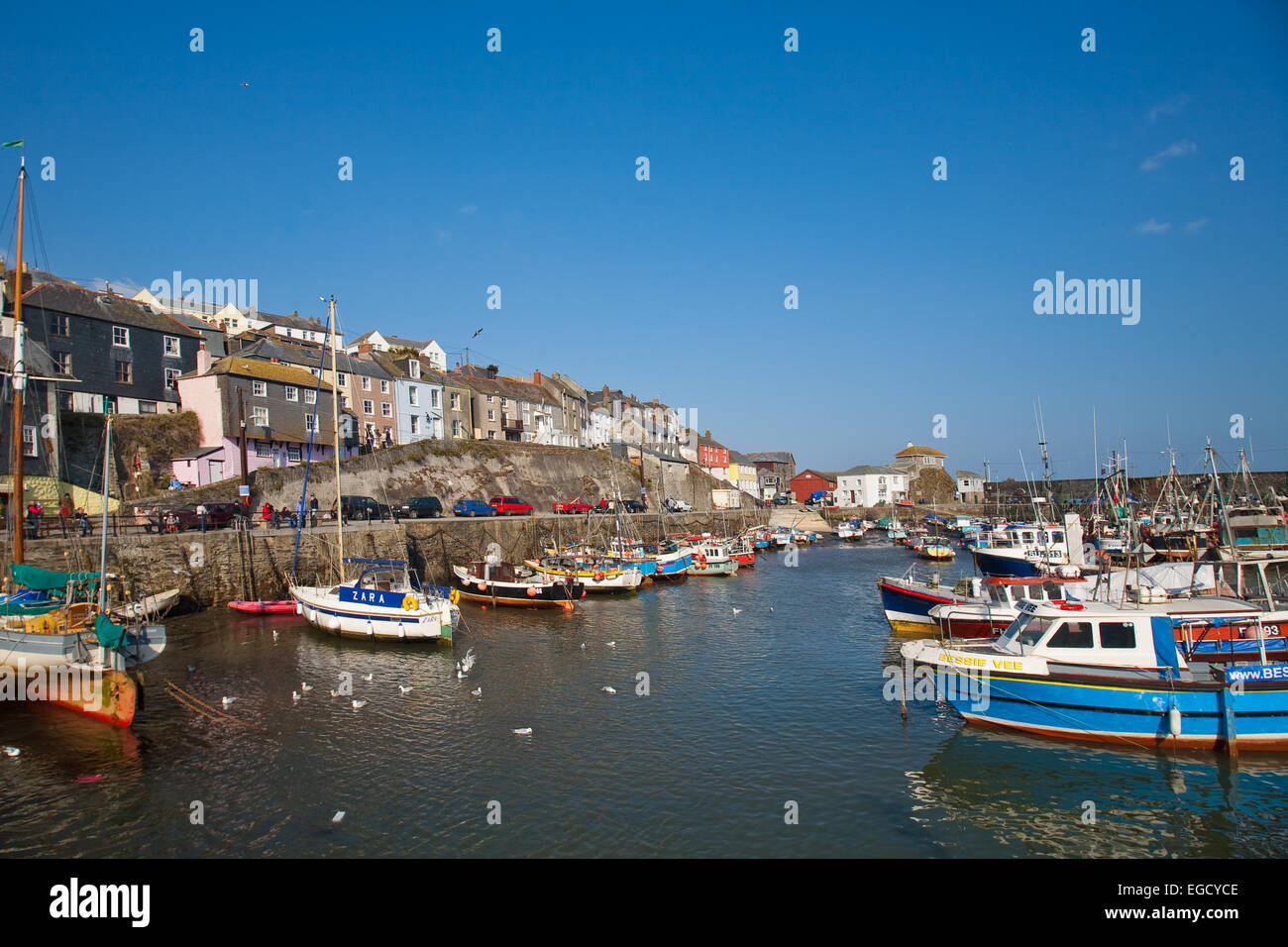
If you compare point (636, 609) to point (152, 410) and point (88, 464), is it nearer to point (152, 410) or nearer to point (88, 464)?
point (88, 464)

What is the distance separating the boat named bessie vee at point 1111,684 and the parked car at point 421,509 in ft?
125

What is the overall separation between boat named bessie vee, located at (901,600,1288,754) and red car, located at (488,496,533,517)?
3990 cm

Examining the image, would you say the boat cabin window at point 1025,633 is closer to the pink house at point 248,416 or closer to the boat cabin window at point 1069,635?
the boat cabin window at point 1069,635

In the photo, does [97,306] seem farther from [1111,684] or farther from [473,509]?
[1111,684]

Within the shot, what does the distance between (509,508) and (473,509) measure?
9.26 feet

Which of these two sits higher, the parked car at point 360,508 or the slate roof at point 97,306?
the slate roof at point 97,306

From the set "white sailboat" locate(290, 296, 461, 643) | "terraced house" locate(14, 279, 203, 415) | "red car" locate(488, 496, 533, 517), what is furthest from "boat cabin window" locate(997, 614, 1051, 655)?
"terraced house" locate(14, 279, 203, 415)

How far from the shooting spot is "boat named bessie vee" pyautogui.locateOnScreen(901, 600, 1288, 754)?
1524cm

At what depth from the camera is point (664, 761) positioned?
642 inches

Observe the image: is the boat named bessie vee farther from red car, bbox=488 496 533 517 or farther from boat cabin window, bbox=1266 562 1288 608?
red car, bbox=488 496 533 517

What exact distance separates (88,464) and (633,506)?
43.0 meters

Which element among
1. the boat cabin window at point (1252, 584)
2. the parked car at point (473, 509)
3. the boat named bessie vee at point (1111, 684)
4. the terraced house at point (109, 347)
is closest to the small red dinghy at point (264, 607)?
the parked car at point (473, 509)

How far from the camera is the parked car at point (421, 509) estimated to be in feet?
161
